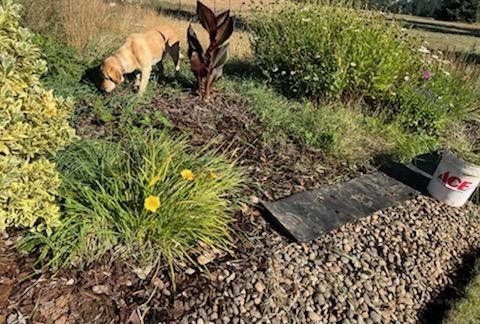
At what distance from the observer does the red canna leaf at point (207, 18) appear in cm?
391

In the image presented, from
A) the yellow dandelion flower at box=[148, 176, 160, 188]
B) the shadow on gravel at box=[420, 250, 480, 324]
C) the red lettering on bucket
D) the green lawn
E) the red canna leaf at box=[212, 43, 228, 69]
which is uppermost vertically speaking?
the red canna leaf at box=[212, 43, 228, 69]

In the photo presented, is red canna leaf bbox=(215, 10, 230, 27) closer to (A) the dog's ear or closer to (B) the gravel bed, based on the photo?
(A) the dog's ear

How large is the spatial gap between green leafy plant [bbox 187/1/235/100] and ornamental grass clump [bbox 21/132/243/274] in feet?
5.54

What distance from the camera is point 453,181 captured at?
3.56m

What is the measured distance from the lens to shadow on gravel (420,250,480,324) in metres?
2.59

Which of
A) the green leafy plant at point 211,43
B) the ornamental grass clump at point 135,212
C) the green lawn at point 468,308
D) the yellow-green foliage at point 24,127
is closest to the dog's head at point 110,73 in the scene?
the green leafy plant at point 211,43

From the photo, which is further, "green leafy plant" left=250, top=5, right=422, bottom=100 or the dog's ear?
"green leafy plant" left=250, top=5, right=422, bottom=100

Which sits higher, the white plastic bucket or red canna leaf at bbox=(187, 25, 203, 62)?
red canna leaf at bbox=(187, 25, 203, 62)

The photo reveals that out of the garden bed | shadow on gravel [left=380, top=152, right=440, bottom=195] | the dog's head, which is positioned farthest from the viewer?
shadow on gravel [left=380, top=152, right=440, bottom=195]

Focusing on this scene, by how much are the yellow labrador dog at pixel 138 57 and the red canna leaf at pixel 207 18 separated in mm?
539

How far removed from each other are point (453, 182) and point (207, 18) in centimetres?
290

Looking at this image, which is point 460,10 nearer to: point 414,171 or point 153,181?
point 414,171

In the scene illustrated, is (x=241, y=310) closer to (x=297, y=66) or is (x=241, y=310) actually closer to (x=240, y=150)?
(x=240, y=150)

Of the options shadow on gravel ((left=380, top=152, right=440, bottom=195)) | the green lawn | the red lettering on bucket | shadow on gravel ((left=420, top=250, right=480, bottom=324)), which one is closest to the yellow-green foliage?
shadow on gravel ((left=420, top=250, right=480, bottom=324))
